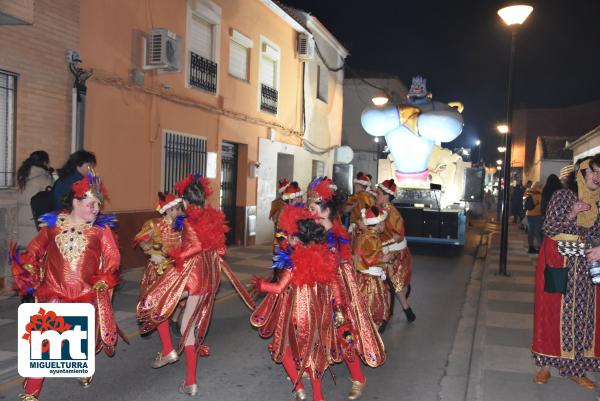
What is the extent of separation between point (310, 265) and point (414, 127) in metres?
12.0

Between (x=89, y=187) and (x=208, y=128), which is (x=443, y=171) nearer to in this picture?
(x=208, y=128)

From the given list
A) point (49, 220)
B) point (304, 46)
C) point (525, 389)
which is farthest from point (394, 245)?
point (304, 46)

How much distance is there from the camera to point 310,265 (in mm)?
4434

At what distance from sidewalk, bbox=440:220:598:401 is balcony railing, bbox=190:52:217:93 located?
23.5ft

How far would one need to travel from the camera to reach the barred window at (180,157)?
1221 centimetres

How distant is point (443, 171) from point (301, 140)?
4.80m

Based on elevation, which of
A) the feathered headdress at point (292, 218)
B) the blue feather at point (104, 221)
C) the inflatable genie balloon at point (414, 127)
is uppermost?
the inflatable genie balloon at point (414, 127)

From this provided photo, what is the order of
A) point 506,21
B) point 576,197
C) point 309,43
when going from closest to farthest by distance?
point 576,197 → point 506,21 → point 309,43

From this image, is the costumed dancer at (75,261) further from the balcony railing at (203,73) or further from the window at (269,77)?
the window at (269,77)

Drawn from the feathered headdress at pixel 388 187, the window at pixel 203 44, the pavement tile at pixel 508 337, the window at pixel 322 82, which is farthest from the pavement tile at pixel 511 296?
the window at pixel 322 82

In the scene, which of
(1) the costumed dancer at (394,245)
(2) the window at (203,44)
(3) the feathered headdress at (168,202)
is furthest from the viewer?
(2) the window at (203,44)

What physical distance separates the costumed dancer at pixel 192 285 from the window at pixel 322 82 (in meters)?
16.3

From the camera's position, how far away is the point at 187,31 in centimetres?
1270

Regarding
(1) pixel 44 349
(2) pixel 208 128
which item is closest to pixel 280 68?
(2) pixel 208 128
